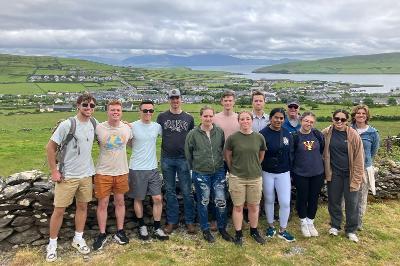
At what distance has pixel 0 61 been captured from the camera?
173 m

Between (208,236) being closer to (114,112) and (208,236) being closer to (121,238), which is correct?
(121,238)

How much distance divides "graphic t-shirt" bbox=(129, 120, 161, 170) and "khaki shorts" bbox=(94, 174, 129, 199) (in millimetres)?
347

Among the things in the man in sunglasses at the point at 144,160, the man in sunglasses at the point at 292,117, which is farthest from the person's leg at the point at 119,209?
the man in sunglasses at the point at 292,117

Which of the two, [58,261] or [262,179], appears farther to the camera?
[262,179]

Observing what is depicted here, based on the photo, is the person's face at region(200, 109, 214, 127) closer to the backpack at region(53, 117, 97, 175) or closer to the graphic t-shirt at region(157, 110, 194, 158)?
the graphic t-shirt at region(157, 110, 194, 158)

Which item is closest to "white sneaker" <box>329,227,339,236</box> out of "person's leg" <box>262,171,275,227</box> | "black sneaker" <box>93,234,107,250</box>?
"person's leg" <box>262,171,275,227</box>

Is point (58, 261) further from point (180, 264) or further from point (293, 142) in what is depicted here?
point (293, 142)

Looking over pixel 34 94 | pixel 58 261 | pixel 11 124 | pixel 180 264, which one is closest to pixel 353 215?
pixel 180 264

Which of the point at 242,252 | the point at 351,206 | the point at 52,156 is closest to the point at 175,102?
the point at 52,156

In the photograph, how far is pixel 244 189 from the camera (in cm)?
695

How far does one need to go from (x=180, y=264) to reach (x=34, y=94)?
113079 millimetres

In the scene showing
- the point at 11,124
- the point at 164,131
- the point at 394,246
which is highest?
the point at 164,131

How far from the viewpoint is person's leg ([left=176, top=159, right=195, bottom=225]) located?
23.6 ft

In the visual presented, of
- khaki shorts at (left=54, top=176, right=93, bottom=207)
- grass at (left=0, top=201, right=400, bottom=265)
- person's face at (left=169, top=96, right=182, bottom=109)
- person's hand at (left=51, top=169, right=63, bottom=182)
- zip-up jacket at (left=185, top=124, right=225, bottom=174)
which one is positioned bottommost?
grass at (left=0, top=201, right=400, bottom=265)
